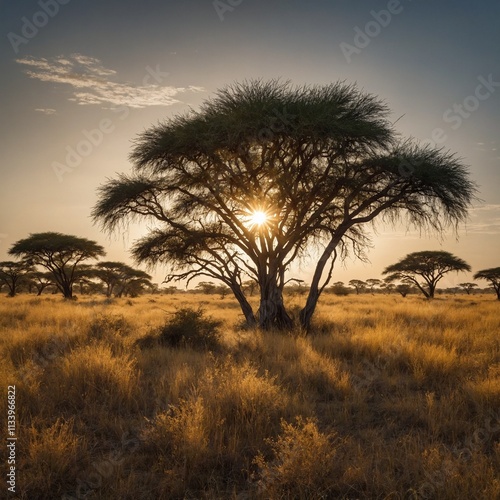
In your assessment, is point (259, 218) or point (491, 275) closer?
point (259, 218)

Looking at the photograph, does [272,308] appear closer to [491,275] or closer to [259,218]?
[259,218]

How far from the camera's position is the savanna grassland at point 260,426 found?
3518 mm

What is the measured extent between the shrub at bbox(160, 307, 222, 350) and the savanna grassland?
1.79 m

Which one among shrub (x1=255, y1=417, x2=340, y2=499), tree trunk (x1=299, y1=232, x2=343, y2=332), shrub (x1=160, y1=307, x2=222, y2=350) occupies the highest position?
tree trunk (x1=299, y1=232, x2=343, y2=332)

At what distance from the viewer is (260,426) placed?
4.49 meters

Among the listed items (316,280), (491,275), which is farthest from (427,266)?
(316,280)

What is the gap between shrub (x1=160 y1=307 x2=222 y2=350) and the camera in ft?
33.1

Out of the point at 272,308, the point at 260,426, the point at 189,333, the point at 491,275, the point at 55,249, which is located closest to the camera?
the point at 260,426

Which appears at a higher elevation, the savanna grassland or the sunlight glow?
the sunlight glow

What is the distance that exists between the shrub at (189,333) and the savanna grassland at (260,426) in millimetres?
1791

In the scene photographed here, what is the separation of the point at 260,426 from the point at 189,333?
619cm

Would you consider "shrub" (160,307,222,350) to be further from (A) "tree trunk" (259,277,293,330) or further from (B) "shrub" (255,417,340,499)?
(B) "shrub" (255,417,340,499)

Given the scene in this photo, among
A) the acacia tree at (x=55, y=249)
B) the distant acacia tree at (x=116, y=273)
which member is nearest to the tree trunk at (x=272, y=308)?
the acacia tree at (x=55, y=249)

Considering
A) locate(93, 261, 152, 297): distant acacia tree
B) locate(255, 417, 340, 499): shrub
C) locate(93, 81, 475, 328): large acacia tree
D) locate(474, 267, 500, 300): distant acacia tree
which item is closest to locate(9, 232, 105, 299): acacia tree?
locate(93, 261, 152, 297): distant acacia tree
